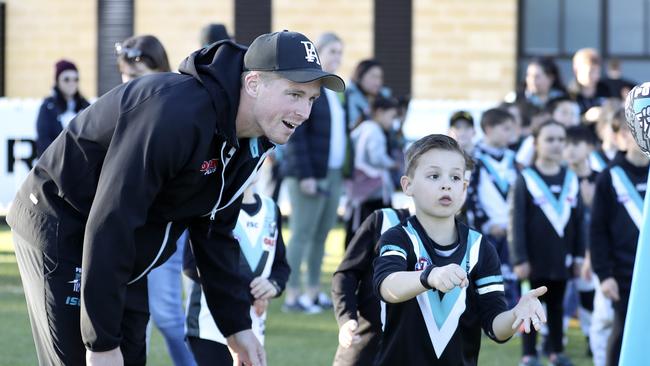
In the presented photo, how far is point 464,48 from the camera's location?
18406 millimetres

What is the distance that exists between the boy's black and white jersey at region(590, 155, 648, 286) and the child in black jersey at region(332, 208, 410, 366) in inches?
80.0

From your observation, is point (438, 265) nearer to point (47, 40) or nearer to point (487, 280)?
point (487, 280)

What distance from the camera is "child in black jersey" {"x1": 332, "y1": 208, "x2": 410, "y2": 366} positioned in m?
5.06

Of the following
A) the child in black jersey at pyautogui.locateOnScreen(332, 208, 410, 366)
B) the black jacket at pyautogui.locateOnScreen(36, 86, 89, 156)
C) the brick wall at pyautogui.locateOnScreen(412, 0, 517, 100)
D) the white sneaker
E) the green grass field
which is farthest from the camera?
the brick wall at pyautogui.locateOnScreen(412, 0, 517, 100)

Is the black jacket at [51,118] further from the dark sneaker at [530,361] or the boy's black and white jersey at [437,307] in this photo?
the boy's black and white jersey at [437,307]

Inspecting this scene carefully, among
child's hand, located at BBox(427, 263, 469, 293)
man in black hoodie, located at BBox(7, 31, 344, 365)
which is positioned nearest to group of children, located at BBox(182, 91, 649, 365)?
child's hand, located at BBox(427, 263, 469, 293)

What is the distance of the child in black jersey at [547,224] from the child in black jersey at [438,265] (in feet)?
10.8

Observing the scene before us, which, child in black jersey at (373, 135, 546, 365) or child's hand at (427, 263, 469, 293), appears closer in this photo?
child's hand at (427, 263, 469, 293)

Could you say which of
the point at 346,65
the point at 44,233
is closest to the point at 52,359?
the point at 44,233

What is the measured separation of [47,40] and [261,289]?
45.7 ft

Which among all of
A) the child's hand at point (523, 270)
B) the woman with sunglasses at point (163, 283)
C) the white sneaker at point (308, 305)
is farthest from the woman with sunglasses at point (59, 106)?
the child's hand at point (523, 270)

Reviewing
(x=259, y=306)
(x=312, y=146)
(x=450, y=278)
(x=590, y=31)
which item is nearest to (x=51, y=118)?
(x=312, y=146)

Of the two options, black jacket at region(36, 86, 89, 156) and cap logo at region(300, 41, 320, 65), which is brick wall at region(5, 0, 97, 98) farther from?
cap logo at region(300, 41, 320, 65)

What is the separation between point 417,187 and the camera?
4781 millimetres
